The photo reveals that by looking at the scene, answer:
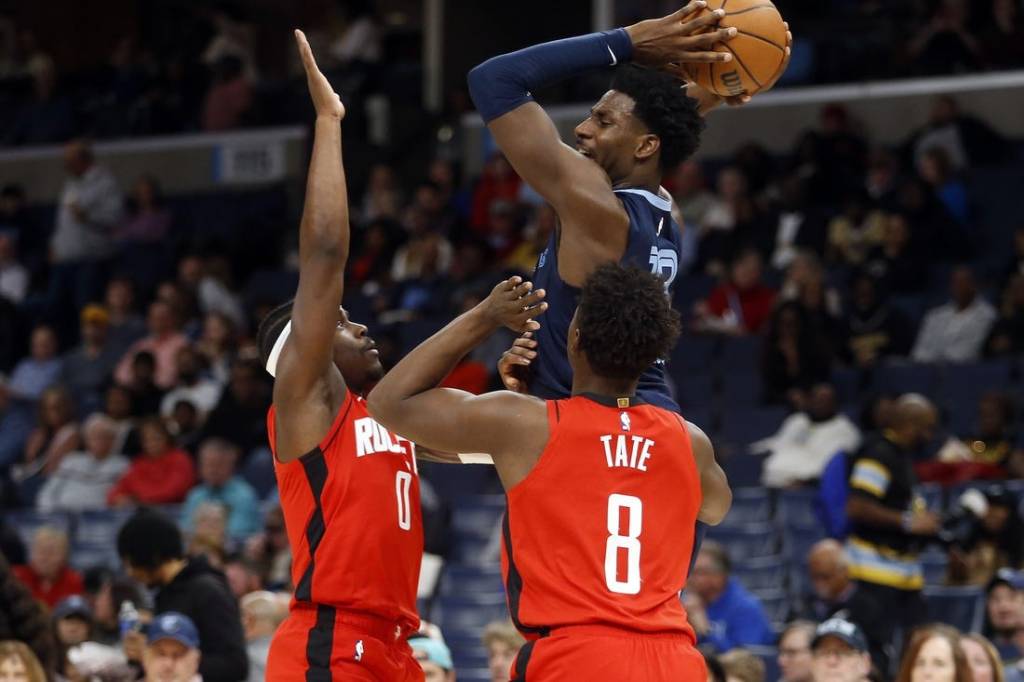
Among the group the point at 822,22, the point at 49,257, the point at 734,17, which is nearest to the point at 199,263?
the point at 49,257

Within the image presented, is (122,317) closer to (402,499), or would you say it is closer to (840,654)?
(840,654)

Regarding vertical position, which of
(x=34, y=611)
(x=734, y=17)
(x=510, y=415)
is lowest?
(x=34, y=611)

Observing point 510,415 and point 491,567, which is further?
point 491,567

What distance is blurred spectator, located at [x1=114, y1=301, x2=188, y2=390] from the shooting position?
13984mm

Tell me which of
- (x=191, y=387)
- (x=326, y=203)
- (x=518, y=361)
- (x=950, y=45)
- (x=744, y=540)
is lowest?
(x=744, y=540)

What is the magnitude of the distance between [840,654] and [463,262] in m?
7.07

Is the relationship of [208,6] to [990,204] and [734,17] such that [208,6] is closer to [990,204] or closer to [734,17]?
[990,204]

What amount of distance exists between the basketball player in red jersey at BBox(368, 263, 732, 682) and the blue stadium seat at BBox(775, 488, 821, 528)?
5.99 metres

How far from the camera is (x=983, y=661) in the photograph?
23.2 feet

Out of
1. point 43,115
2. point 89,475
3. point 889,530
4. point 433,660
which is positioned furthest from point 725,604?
point 43,115

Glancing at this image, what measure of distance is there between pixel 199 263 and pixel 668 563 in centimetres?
1125

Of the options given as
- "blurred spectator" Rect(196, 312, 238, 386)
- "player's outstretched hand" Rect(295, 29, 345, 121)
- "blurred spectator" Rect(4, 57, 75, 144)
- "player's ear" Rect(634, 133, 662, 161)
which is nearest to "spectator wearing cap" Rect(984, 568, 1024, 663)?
"player's ear" Rect(634, 133, 662, 161)

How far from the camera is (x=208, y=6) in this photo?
19.8 meters

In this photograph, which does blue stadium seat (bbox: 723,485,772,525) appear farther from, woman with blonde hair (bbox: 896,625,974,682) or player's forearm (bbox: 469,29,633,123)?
player's forearm (bbox: 469,29,633,123)
